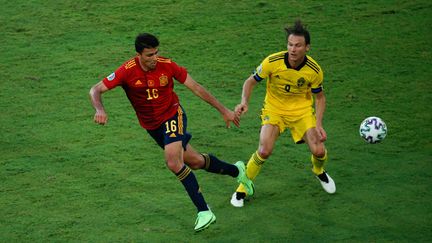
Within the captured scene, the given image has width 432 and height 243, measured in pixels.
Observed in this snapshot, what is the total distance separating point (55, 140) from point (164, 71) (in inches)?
115

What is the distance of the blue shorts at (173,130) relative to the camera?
7.70 m

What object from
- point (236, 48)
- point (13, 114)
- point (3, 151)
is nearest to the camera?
point (3, 151)

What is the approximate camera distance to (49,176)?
354 inches

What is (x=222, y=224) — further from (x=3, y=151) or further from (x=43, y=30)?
(x=43, y=30)

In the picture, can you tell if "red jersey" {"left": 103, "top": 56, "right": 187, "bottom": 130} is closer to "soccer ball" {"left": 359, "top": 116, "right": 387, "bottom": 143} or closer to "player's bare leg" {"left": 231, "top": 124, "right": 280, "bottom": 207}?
"player's bare leg" {"left": 231, "top": 124, "right": 280, "bottom": 207}

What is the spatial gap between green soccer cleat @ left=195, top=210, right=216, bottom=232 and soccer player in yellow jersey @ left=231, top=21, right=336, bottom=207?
0.92 m

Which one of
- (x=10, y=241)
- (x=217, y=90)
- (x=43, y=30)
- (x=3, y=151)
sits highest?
(x=43, y=30)

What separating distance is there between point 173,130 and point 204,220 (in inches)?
40.3

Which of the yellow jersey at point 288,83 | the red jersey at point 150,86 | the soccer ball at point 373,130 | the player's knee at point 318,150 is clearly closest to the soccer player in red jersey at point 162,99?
the red jersey at point 150,86

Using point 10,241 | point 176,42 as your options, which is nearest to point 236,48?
point 176,42

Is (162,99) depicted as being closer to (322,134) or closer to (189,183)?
(189,183)

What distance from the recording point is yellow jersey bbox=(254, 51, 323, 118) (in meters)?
8.20

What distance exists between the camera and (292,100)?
8.45m

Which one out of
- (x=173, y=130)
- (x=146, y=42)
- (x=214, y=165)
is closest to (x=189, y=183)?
(x=173, y=130)
